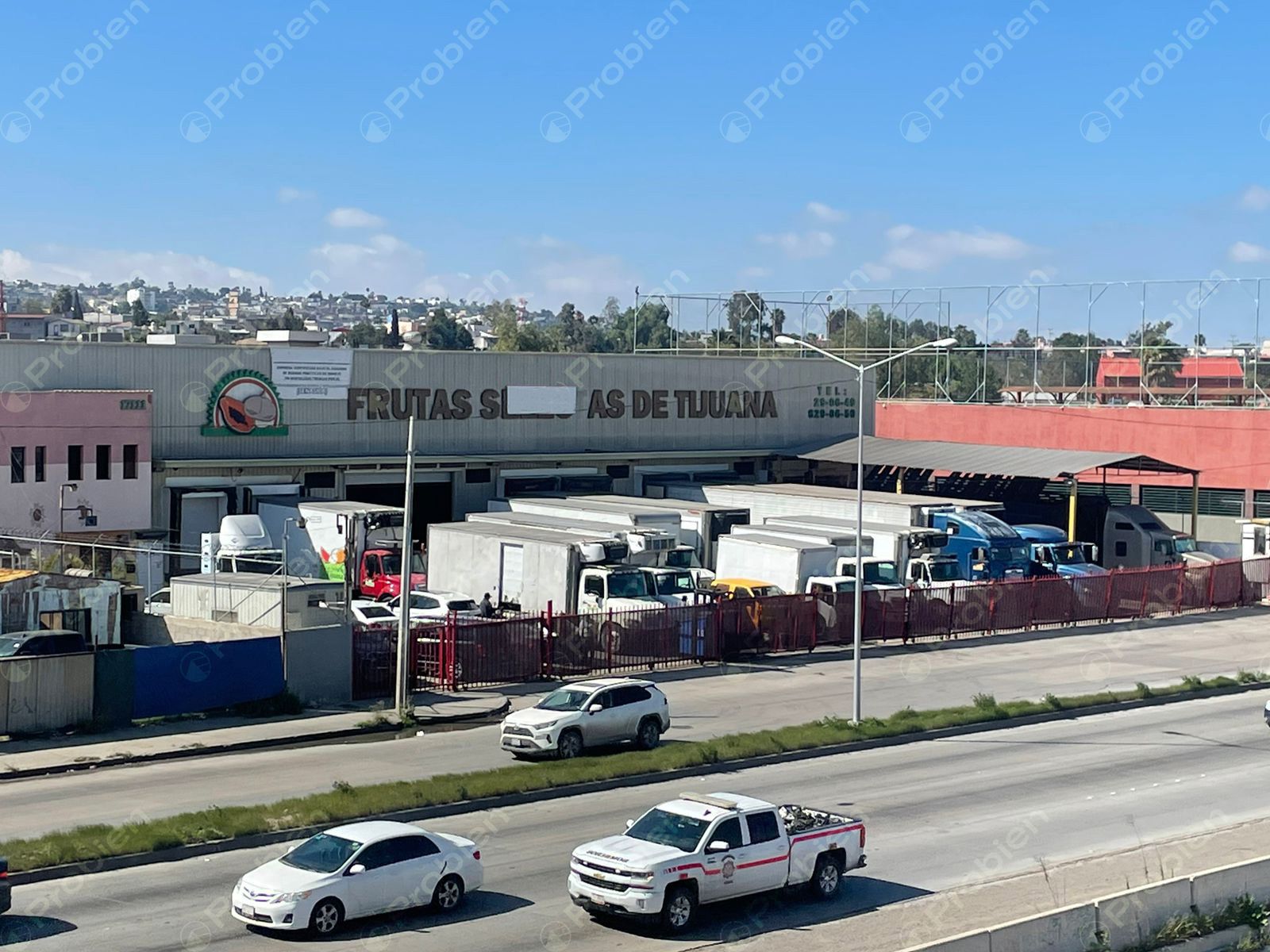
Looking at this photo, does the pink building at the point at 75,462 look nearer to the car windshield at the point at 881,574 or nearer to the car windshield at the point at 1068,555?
the car windshield at the point at 881,574

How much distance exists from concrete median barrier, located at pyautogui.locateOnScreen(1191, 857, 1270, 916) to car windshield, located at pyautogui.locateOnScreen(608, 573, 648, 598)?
75.8 ft

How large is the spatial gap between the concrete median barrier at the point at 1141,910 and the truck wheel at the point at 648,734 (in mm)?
13252

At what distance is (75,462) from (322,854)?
3399 cm

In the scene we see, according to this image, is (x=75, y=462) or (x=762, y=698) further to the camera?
(x=75, y=462)

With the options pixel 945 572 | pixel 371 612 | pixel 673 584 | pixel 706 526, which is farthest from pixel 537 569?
pixel 945 572

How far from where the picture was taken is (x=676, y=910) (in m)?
17.2

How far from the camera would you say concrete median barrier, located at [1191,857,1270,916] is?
55.0 ft

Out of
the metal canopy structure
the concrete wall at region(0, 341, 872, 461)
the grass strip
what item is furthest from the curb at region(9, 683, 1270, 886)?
the concrete wall at region(0, 341, 872, 461)

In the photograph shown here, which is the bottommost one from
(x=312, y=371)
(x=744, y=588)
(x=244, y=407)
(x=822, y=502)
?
(x=744, y=588)

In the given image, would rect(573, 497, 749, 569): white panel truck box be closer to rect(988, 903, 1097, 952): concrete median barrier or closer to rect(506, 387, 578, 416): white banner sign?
rect(506, 387, 578, 416): white banner sign

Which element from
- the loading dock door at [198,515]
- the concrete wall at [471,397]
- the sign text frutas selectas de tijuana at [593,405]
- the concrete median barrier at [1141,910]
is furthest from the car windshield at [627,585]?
the concrete median barrier at [1141,910]

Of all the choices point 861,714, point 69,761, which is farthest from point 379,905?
point 861,714

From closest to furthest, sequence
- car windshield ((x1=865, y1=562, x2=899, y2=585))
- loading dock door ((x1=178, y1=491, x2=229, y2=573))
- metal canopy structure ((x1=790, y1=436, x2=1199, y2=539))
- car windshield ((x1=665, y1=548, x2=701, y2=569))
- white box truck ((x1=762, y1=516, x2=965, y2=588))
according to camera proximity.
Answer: car windshield ((x1=665, y1=548, x2=701, y2=569)) < car windshield ((x1=865, y1=562, x2=899, y2=585)) < white box truck ((x1=762, y1=516, x2=965, y2=588)) < loading dock door ((x1=178, y1=491, x2=229, y2=573)) < metal canopy structure ((x1=790, y1=436, x2=1199, y2=539))

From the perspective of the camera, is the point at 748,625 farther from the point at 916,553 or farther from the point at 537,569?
the point at 916,553
